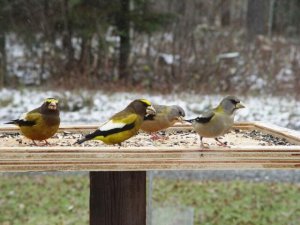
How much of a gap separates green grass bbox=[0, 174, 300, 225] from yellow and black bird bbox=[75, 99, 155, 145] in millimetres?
3179

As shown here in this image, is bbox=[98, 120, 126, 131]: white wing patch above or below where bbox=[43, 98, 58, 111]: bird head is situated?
below

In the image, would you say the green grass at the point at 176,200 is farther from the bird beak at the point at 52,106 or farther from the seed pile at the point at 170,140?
the bird beak at the point at 52,106

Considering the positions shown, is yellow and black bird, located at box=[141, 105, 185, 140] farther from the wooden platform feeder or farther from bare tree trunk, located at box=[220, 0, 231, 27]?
bare tree trunk, located at box=[220, 0, 231, 27]

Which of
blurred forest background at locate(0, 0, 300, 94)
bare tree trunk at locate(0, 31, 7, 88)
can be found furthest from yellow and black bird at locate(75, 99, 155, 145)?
bare tree trunk at locate(0, 31, 7, 88)

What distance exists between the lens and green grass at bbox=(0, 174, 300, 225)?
6754 mm

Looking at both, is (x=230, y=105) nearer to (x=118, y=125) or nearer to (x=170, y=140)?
(x=170, y=140)

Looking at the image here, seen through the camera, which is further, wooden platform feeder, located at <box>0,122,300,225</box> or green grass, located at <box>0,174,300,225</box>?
green grass, located at <box>0,174,300,225</box>

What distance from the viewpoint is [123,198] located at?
3939mm

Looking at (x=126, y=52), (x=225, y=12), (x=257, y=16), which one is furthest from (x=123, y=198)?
(x=225, y=12)

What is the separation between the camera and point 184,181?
835cm

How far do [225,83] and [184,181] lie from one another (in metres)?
6.64

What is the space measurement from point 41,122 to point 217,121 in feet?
3.27

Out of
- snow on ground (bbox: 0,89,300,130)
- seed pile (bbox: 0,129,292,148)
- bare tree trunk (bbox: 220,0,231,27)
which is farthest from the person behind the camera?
bare tree trunk (bbox: 220,0,231,27)

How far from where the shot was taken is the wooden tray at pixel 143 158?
10.3ft
